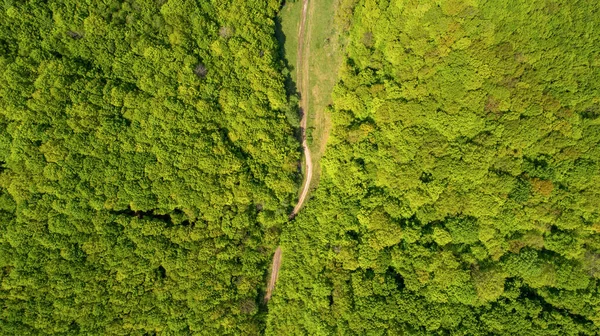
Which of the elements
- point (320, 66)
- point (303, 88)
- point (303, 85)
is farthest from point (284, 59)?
point (320, 66)

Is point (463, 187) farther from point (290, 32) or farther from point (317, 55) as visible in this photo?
point (290, 32)

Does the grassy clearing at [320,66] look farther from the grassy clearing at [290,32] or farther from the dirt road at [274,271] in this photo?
the dirt road at [274,271]

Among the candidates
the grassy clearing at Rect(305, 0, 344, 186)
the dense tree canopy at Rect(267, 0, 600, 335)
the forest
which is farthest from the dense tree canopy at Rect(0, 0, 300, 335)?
the dense tree canopy at Rect(267, 0, 600, 335)

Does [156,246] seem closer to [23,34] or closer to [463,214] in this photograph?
[23,34]

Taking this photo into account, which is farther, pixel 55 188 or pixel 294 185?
pixel 294 185

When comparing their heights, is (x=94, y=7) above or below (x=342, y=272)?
above

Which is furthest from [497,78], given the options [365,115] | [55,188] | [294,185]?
[55,188]
